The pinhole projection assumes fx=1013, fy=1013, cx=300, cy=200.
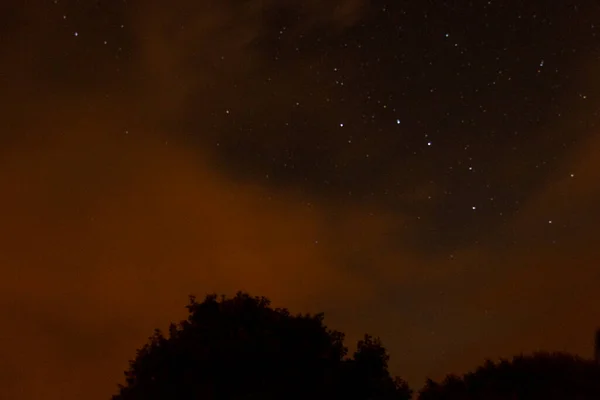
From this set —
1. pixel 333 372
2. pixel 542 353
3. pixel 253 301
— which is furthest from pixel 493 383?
pixel 253 301

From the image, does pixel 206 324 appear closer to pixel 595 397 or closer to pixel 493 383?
pixel 493 383

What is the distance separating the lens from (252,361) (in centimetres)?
2247

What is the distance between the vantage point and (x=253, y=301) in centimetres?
2430

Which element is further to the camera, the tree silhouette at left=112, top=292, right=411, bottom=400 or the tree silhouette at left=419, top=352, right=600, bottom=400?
the tree silhouette at left=112, top=292, right=411, bottom=400

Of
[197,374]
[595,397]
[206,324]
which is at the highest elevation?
[206,324]

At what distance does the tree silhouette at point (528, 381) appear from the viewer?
64.4 ft

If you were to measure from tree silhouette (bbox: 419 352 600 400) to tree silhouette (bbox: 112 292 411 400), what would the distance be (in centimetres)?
201

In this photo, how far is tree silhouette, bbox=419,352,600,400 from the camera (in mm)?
19641

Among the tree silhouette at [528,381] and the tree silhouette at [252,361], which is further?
the tree silhouette at [252,361]

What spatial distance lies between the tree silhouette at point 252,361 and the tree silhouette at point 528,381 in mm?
2005

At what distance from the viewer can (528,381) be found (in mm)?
20594

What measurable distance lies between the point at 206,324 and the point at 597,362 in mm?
8810

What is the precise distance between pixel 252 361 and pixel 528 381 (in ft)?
19.7

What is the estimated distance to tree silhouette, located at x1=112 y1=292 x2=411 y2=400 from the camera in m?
22.2
